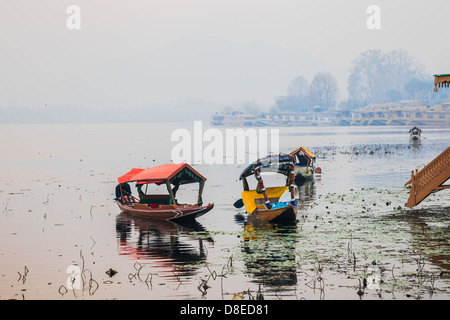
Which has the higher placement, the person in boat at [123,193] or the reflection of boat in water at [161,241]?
the person in boat at [123,193]

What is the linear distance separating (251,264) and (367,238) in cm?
686

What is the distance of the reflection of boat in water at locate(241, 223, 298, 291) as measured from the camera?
68.2ft

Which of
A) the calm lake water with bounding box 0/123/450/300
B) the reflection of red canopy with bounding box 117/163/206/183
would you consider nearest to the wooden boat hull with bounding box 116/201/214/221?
the calm lake water with bounding box 0/123/450/300

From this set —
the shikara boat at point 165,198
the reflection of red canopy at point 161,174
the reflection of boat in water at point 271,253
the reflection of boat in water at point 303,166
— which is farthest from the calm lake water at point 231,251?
the reflection of boat in water at point 303,166

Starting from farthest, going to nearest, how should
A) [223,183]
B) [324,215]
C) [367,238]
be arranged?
[223,183], [324,215], [367,238]

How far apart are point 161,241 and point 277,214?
646cm

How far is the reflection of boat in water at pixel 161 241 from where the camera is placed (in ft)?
80.3

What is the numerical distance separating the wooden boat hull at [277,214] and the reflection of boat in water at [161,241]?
3.02m

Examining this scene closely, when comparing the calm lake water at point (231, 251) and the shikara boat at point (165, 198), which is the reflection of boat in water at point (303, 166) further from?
the shikara boat at point (165, 198)

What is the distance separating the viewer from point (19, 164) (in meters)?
91.2

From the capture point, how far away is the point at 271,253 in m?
24.7

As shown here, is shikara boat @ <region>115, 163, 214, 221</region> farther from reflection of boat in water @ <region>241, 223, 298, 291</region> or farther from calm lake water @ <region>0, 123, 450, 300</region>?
reflection of boat in water @ <region>241, 223, 298, 291</region>
